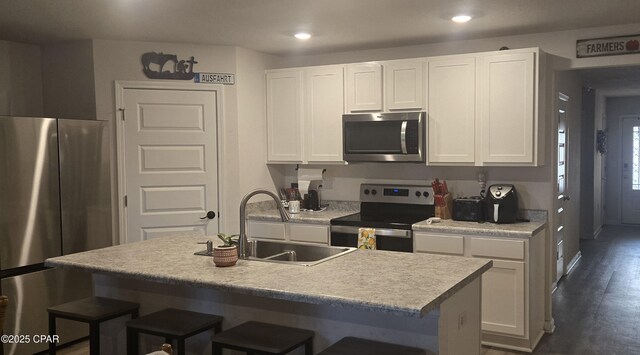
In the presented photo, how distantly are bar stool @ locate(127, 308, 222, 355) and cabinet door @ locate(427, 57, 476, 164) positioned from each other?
2.42 meters

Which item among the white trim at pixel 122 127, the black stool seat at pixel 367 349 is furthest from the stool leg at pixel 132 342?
the white trim at pixel 122 127

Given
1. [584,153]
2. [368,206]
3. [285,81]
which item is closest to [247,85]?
[285,81]

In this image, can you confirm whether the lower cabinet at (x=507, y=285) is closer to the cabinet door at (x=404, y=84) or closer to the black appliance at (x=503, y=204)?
the black appliance at (x=503, y=204)

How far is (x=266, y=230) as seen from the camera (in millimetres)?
4949

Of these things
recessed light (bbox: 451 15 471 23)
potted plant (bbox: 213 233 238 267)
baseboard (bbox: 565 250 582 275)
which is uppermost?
recessed light (bbox: 451 15 471 23)

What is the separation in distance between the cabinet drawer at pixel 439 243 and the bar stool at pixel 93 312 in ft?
6.97

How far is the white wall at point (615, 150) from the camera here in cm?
982

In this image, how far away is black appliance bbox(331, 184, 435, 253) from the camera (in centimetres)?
430

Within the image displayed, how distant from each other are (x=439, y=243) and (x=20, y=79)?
3689 millimetres

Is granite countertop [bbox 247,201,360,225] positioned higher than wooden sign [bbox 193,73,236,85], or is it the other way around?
wooden sign [bbox 193,73,236,85]

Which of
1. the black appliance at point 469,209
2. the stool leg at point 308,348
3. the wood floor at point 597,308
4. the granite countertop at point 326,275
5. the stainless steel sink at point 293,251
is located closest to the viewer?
the granite countertop at point 326,275

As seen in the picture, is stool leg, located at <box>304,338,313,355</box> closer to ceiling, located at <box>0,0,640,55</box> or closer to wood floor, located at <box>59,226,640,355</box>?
wood floor, located at <box>59,226,640,355</box>

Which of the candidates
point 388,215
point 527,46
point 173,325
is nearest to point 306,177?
point 388,215

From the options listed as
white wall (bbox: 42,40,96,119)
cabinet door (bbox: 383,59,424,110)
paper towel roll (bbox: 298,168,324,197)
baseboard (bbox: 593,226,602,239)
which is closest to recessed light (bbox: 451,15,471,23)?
cabinet door (bbox: 383,59,424,110)
